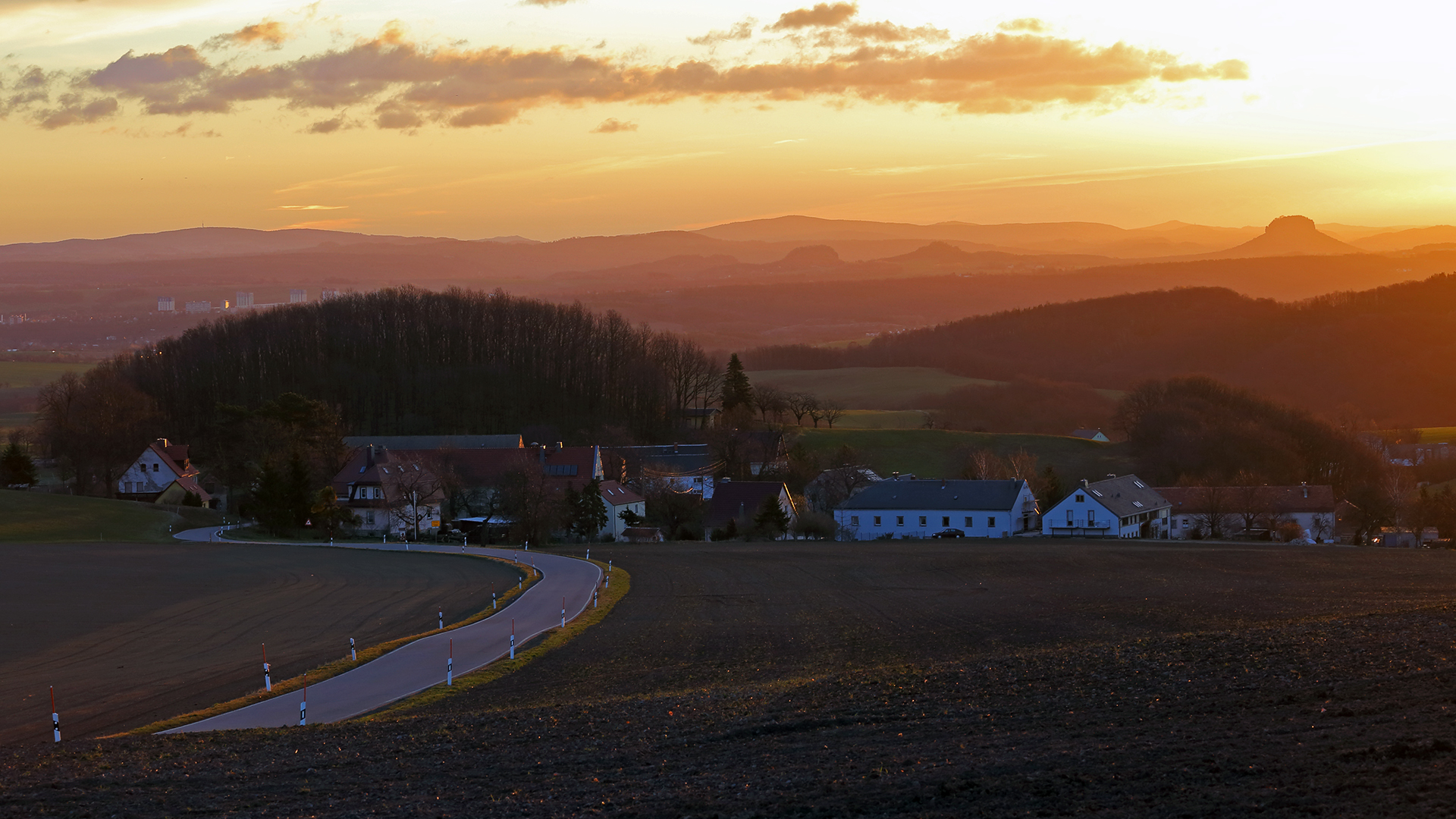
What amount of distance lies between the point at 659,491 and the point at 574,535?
7.98m

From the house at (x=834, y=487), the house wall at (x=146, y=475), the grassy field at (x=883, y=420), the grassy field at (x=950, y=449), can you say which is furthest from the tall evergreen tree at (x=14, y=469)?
the grassy field at (x=883, y=420)

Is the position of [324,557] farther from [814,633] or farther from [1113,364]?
[1113,364]

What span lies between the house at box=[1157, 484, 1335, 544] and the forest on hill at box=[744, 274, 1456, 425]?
4458cm

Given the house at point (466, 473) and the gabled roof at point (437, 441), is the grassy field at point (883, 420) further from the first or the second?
the house at point (466, 473)

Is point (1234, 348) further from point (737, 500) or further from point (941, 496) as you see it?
point (737, 500)

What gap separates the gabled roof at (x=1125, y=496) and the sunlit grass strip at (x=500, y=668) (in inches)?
1644

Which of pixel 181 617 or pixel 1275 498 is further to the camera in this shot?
pixel 1275 498

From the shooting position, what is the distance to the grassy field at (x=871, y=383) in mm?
147375

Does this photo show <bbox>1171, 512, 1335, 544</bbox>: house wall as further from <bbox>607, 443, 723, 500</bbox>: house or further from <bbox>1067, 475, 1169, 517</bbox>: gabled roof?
<bbox>607, 443, 723, 500</bbox>: house

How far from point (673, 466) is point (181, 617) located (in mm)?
53954

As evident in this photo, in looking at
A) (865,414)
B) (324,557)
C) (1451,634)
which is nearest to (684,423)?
(865,414)

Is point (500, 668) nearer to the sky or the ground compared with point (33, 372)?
nearer to the ground

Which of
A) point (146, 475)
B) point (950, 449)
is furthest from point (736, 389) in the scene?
point (146, 475)

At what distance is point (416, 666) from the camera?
22547 millimetres
